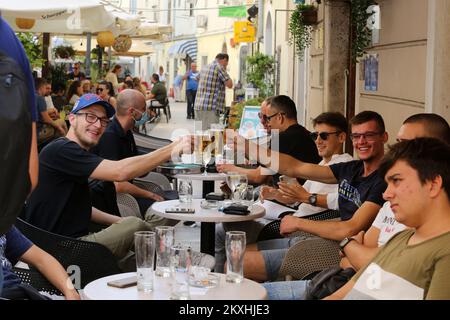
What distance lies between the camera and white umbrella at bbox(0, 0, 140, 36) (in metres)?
10.0

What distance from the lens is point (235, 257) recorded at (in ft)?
10.8

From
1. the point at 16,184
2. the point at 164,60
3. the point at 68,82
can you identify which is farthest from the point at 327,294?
the point at 164,60

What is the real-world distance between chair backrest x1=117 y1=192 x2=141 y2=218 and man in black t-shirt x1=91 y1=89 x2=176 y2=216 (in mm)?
65

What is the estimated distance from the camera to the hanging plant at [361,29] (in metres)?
8.45

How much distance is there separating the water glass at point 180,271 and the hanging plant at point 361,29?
5669 millimetres

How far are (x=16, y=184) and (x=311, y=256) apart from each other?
267cm

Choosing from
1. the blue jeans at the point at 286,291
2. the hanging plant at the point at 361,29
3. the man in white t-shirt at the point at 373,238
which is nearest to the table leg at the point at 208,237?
the man in white t-shirt at the point at 373,238

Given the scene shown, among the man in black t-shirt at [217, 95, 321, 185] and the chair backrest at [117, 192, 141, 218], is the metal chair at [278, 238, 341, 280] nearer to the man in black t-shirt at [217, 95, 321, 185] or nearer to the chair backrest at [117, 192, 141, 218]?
the man in black t-shirt at [217, 95, 321, 185]

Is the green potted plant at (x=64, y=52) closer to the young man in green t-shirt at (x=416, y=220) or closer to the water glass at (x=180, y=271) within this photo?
the water glass at (x=180, y=271)


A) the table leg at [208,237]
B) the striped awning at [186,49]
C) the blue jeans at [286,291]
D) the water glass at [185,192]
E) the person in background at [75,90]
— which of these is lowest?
the table leg at [208,237]

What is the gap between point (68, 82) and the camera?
51.4ft

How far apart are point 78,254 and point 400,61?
3.95 meters

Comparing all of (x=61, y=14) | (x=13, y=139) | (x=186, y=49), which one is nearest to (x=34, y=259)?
(x=13, y=139)

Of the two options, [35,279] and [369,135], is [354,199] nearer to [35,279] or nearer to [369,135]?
[369,135]
